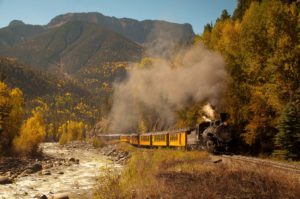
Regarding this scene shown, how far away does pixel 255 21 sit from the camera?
102 ft

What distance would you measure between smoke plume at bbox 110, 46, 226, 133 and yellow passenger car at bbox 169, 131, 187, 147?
4568 millimetres

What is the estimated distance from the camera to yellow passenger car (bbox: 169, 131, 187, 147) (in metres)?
29.5

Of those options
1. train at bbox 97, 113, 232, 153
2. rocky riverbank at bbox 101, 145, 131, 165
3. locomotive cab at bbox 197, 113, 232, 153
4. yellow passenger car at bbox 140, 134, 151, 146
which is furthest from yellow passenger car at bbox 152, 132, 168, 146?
locomotive cab at bbox 197, 113, 232, 153

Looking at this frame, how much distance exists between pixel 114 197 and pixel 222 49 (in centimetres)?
2788

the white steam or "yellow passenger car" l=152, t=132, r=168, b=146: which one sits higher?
the white steam

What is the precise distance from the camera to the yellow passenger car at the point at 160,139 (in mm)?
35406

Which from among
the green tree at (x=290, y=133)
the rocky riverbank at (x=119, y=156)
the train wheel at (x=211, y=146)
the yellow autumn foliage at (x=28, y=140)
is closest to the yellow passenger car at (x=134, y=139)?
the rocky riverbank at (x=119, y=156)

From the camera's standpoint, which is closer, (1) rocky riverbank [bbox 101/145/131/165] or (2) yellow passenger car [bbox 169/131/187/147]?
(2) yellow passenger car [bbox 169/131/187/147]

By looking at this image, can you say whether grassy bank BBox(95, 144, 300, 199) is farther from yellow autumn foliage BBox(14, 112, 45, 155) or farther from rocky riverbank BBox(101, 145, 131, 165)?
yellow autumn foliage BBox(14, 112, 45, 155)

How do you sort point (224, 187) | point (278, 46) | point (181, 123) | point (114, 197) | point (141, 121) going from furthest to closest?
1. point (141, 121)
2. point (181, 123)
3. point (278, 46)
4. point (114, 197)
5. point (224, 187)

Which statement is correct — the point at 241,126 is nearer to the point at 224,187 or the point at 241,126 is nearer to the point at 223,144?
the point at 223,144

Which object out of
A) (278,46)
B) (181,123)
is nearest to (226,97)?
(278,46)

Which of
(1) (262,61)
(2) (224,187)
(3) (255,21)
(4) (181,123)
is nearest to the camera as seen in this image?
(2) (224,187)

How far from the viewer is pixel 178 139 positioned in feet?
103
